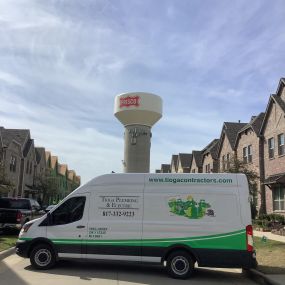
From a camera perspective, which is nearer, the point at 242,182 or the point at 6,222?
the point at 242,182

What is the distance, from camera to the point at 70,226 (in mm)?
12242

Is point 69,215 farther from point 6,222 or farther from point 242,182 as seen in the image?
point 6,222

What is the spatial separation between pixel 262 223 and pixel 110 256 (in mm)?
18352

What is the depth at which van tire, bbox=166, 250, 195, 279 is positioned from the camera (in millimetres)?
11430

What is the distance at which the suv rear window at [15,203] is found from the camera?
918 inches

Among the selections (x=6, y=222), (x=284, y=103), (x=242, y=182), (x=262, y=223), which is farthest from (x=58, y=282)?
(x=284, y=103)

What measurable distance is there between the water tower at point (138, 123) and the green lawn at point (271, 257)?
686 inches

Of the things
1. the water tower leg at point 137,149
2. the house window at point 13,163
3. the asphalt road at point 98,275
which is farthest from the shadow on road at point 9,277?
the house window at point 13,163

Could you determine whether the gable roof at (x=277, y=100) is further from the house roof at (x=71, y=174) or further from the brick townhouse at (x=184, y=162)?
the house roof at (x=71, y=174)

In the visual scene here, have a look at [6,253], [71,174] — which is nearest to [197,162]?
[6,253]

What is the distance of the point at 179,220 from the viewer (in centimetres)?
1173

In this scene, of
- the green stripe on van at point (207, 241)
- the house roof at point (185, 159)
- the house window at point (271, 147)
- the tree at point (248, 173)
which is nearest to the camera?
the green stripe on van at point (207, 241)

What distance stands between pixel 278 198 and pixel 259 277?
2025 centimetres

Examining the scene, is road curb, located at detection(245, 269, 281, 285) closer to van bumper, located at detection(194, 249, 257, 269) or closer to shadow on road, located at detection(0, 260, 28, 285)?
van bumper, located at detection(194, 249, 257, 269)
